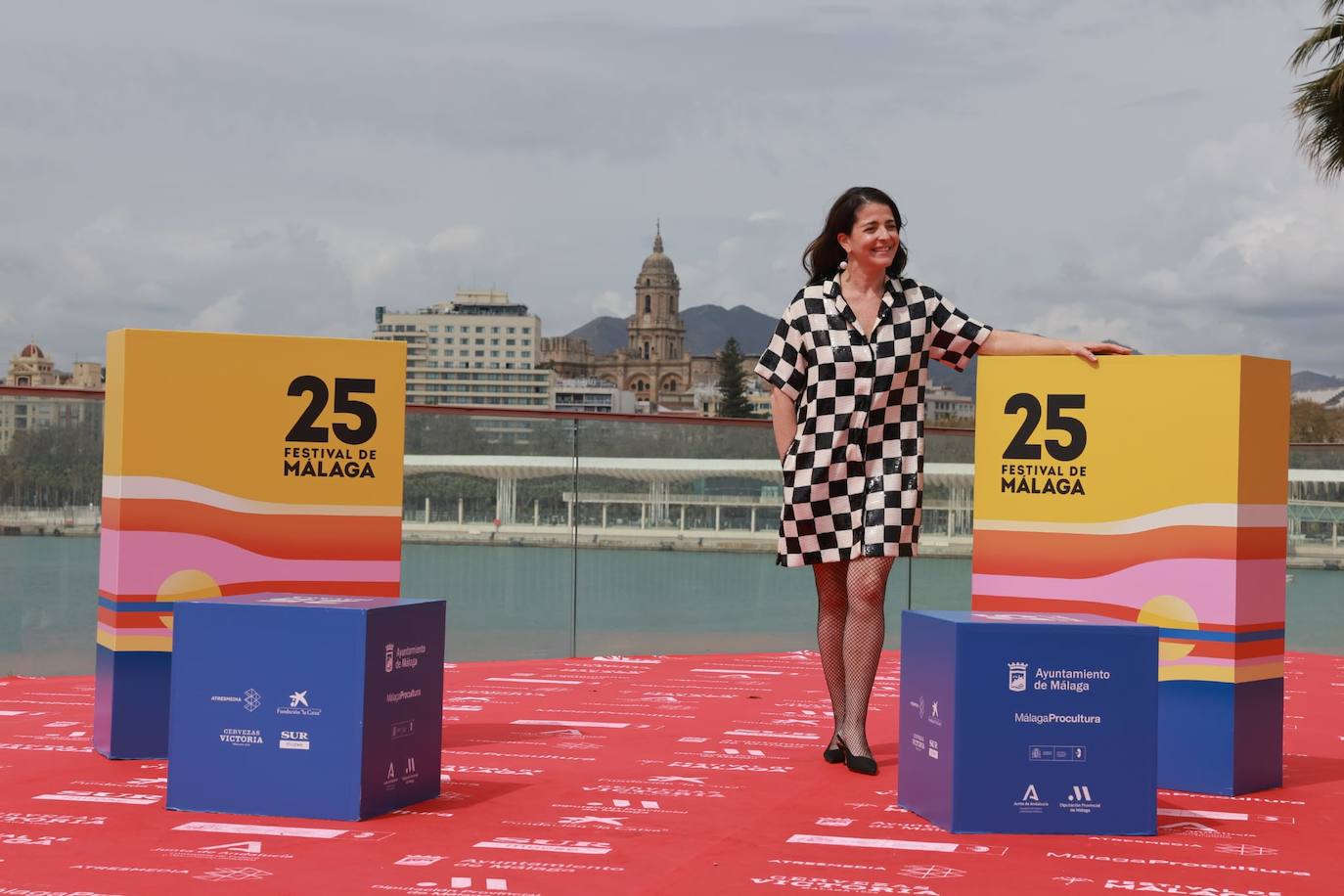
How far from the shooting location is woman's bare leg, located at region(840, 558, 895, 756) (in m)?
3.46

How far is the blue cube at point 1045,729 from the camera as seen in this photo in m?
2.74

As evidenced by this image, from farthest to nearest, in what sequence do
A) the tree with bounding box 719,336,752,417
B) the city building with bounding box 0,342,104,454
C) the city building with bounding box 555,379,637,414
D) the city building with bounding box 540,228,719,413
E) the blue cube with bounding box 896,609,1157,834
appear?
the city building with bounding box 540,228,719,413 → the city building with bounding box 555,379,637,414 → the tree with bounding box 719,336,752,417 → the city building with bounding box 0,342,104,454 → the blue cube with bounding box 896,609,1157,834

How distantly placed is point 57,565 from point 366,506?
2.28 metres

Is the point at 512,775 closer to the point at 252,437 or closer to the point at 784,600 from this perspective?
the point at 252,437

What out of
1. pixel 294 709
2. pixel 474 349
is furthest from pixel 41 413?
pixel 474 349

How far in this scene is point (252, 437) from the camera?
3611 mm

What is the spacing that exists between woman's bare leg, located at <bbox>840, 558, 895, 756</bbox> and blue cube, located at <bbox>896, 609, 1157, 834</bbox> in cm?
64

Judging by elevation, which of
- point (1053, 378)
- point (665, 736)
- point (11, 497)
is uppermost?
point (1053, 378)

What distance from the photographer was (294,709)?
282cm

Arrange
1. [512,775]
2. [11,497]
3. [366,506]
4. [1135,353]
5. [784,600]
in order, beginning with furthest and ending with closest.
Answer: [784,600] < [11,497] < [366,506] < [1135,353] < [512,775]

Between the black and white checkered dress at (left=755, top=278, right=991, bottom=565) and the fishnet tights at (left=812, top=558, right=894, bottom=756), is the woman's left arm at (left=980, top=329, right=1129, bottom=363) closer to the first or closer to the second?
the black and white checkered dress at (left=755, top=278, right=991, bottom=565)

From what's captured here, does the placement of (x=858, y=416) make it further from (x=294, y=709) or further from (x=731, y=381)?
(x=731, y=381)

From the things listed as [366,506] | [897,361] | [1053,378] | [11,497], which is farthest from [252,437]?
[11,497]

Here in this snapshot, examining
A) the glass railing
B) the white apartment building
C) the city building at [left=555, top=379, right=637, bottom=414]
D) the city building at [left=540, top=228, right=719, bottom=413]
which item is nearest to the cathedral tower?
the city building at [left=540, top=228, right=719, bottom=413]
